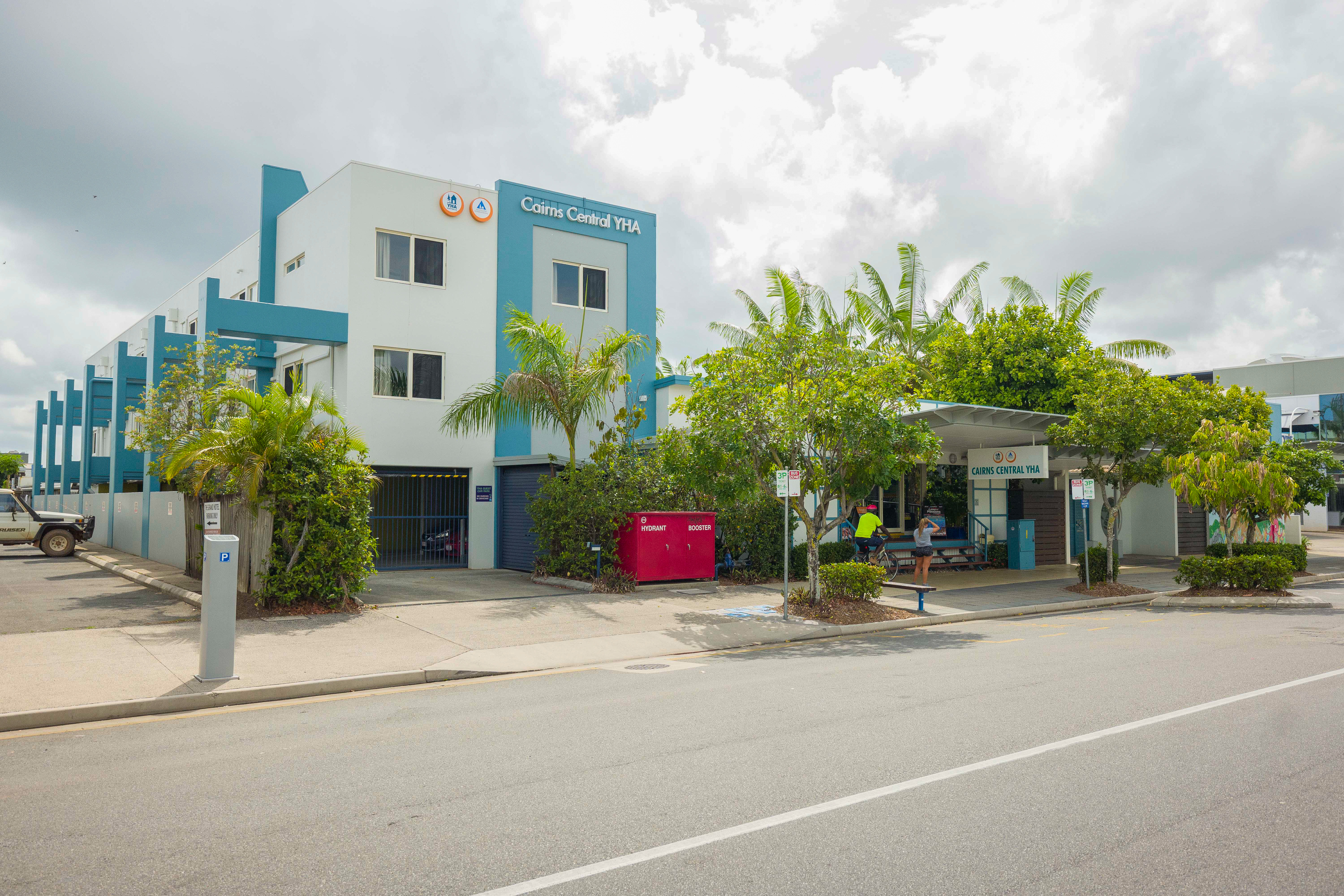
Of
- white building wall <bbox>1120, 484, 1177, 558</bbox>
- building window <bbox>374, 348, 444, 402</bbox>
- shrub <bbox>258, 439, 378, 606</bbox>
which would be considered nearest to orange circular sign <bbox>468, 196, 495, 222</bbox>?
building window <bbox>374, 348, 444, 402</bbox>

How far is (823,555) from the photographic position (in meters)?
20.0

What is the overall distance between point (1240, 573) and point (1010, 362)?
10.6 meters

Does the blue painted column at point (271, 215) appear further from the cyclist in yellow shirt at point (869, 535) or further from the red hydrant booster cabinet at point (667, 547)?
the cyclist in yellow shirt at point (869, 535)

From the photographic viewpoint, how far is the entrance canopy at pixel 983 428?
61.0ft

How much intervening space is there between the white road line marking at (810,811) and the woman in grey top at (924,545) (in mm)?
10460

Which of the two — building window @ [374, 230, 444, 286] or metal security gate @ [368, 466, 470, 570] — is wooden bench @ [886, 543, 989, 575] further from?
building window @ [374, 230, 444, 286]

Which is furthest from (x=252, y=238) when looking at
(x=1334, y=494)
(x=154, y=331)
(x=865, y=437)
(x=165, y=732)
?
(x=1334, y=494)

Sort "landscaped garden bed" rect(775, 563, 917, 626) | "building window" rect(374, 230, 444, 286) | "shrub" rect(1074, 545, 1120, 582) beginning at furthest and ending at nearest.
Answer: "building window" rect(374, 230, 444, 286) < "shrub" rect(1074, 545, 1120, 582) < "landscaped garden bed" rect(775, 563, 917, 626)

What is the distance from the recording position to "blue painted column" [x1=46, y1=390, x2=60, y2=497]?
4075 centimetres

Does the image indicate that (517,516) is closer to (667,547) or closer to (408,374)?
(408,374)

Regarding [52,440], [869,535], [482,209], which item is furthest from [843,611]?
[52,440]

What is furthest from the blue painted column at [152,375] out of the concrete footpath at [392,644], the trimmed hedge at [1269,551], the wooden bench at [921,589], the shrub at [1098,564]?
the trimmed hedge at [1269,551]

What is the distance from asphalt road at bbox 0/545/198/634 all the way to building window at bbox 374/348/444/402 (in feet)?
21.8

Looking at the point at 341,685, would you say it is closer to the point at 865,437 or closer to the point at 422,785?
the point at 422,785
